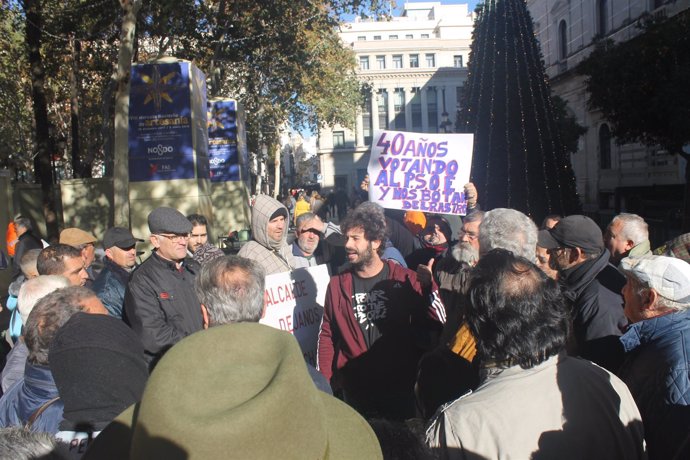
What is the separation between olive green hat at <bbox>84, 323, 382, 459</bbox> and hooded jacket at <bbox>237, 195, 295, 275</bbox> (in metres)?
3.14

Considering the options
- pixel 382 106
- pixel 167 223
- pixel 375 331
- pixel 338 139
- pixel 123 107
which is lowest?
pixel 375 331

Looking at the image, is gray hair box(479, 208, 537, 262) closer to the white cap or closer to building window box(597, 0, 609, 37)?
the white cap

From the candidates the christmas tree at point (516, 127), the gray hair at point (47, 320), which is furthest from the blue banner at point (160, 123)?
the gray hair at point (47, 320)

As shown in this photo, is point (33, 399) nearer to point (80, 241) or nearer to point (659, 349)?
point (659, 349)

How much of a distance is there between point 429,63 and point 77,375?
78473 millimetres

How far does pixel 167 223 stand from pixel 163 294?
22.4 inches

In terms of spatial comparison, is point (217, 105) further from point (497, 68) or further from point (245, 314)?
point (245, 314)

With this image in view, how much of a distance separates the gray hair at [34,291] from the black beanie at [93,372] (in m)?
1.01

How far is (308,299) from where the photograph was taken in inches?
176

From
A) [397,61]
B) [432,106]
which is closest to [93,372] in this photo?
[432,106]

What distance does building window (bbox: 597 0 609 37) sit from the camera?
31258 millimetres

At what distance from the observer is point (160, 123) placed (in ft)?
39.0

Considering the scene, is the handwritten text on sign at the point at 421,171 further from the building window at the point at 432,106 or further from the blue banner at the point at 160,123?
the building window at the point at 432,106

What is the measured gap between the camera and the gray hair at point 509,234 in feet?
11.1
